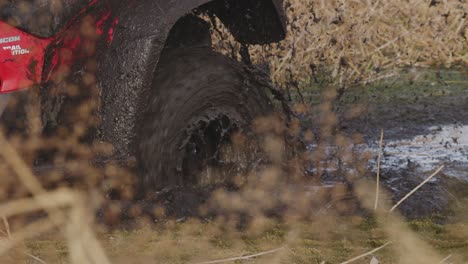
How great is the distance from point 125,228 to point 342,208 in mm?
1075

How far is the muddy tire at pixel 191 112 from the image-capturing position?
10.7 ft

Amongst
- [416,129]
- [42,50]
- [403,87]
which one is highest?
[42,50]

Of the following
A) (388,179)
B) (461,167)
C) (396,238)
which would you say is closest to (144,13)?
(396,238)

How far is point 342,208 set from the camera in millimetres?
3725

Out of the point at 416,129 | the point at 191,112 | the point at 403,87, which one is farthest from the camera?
the point at 403,87

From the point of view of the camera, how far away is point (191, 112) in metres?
3.48

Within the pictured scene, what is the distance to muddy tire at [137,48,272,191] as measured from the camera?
3271mm

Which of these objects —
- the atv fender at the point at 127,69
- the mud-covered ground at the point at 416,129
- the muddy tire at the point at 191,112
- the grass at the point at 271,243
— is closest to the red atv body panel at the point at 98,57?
the atv fender at the point at 127,69

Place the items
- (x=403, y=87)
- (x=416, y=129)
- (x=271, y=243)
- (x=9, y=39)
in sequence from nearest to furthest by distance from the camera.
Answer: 1. (x=9, y=39)
2. (x=271, y=243)
3. (x=416, y=129)
4. (x=403, y=87)

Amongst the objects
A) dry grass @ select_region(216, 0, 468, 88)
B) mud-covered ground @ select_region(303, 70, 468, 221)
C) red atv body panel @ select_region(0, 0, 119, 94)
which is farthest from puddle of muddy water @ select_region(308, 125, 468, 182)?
red atv body panel @ select_region(0, 0, 119, 94)

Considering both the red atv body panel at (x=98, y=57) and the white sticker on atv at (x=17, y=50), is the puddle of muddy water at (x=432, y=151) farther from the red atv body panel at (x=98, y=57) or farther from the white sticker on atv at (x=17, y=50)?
the white sticker on atv at (x=17, y=50)

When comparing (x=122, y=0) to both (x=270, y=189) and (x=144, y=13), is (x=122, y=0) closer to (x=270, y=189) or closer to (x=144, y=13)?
(x=144, y=13)

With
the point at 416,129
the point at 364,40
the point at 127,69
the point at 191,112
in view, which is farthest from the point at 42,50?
the point at 364,40

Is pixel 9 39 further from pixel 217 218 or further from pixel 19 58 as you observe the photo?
pixel 217 218
